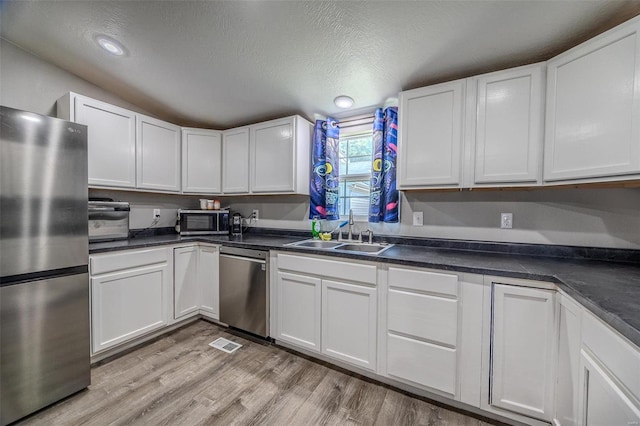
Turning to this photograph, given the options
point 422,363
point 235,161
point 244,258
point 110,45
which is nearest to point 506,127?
point 422,363

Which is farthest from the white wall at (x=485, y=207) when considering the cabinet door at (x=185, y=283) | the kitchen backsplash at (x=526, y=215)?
the cabinet door at (x=185, y=283)

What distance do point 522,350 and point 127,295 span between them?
2752mm

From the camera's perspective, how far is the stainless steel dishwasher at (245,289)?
218 centimetres

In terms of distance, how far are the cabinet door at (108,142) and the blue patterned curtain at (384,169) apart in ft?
7.55

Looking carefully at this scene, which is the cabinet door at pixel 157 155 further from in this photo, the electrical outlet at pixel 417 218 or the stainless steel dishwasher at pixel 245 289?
the electrical outlet at pixel 417 218

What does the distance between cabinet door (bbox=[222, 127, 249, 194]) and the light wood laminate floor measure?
1.68m

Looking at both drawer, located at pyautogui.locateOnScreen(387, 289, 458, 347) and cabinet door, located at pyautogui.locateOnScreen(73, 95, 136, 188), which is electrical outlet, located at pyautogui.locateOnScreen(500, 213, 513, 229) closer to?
drawer, located at pyautogui.locateOnScreen(387, 289, 458, 347)

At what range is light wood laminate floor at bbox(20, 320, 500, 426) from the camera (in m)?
1.43

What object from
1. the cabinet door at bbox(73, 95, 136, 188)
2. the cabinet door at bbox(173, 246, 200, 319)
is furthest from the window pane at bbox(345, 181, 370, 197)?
the cabinet door at bbox(73, 95, 136, 188)

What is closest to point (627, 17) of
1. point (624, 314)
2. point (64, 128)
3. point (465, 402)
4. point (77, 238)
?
point (624, 314)

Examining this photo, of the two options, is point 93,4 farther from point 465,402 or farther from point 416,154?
point 465,402

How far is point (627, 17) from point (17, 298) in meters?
3.66

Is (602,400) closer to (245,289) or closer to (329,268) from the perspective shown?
(329,268)

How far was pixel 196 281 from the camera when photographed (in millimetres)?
2555
